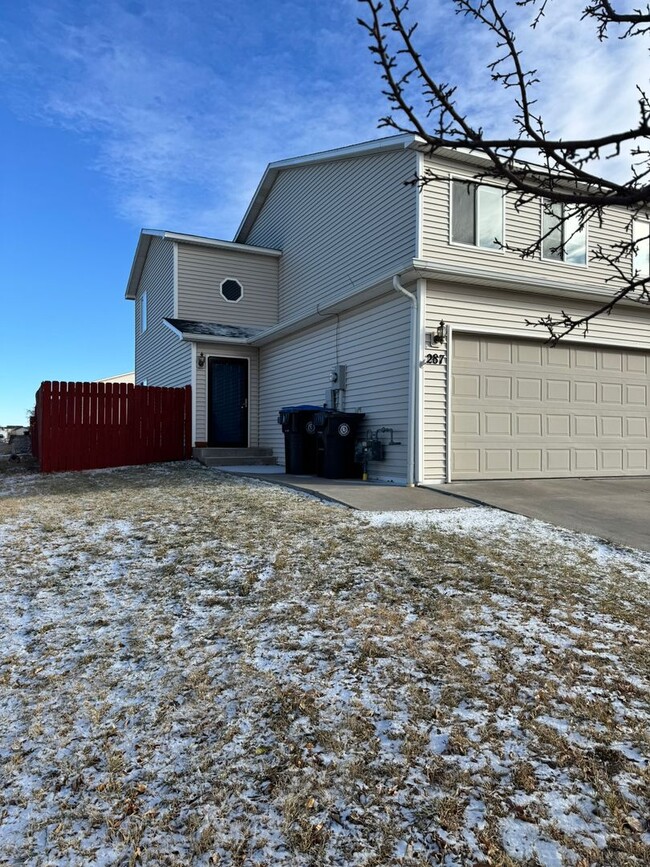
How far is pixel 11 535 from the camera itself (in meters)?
5.05

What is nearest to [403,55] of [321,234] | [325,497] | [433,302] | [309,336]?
[325,497]

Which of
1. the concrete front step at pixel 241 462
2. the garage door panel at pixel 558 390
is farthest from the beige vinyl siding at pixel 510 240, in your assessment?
the concrete front step at pixel 241 462

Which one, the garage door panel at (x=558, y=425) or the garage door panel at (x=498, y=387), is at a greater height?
the garage door panel at (x=498, y=387)

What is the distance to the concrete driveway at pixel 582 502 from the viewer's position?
5.74 metres

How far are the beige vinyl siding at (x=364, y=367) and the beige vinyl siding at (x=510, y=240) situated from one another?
1314 mm

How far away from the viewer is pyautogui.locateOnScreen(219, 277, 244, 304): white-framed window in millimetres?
14438

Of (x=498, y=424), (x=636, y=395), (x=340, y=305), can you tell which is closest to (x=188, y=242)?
(x=340, y=305)

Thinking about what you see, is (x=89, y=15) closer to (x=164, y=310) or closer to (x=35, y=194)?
(x=35, y=194)

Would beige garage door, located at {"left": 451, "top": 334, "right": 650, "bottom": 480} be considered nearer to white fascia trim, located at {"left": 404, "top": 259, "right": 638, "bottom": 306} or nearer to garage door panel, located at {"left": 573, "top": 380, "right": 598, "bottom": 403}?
garage door panel, located at {"left": 573, "top": 380, "right": 598, "bottom": 403}

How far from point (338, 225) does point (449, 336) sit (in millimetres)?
4744

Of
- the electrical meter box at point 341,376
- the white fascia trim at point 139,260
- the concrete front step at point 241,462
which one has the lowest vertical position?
the concrete front step at point 241,462

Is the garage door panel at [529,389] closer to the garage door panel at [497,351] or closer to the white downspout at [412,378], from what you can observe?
the garage door panel at [497,351]

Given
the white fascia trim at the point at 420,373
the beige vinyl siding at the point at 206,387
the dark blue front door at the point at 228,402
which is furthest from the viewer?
the dark blue front door at the point at 228,402

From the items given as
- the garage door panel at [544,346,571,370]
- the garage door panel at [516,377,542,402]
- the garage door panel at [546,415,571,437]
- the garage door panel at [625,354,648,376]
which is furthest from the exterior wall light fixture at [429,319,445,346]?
the garage door panel at [625,354,648,376]
